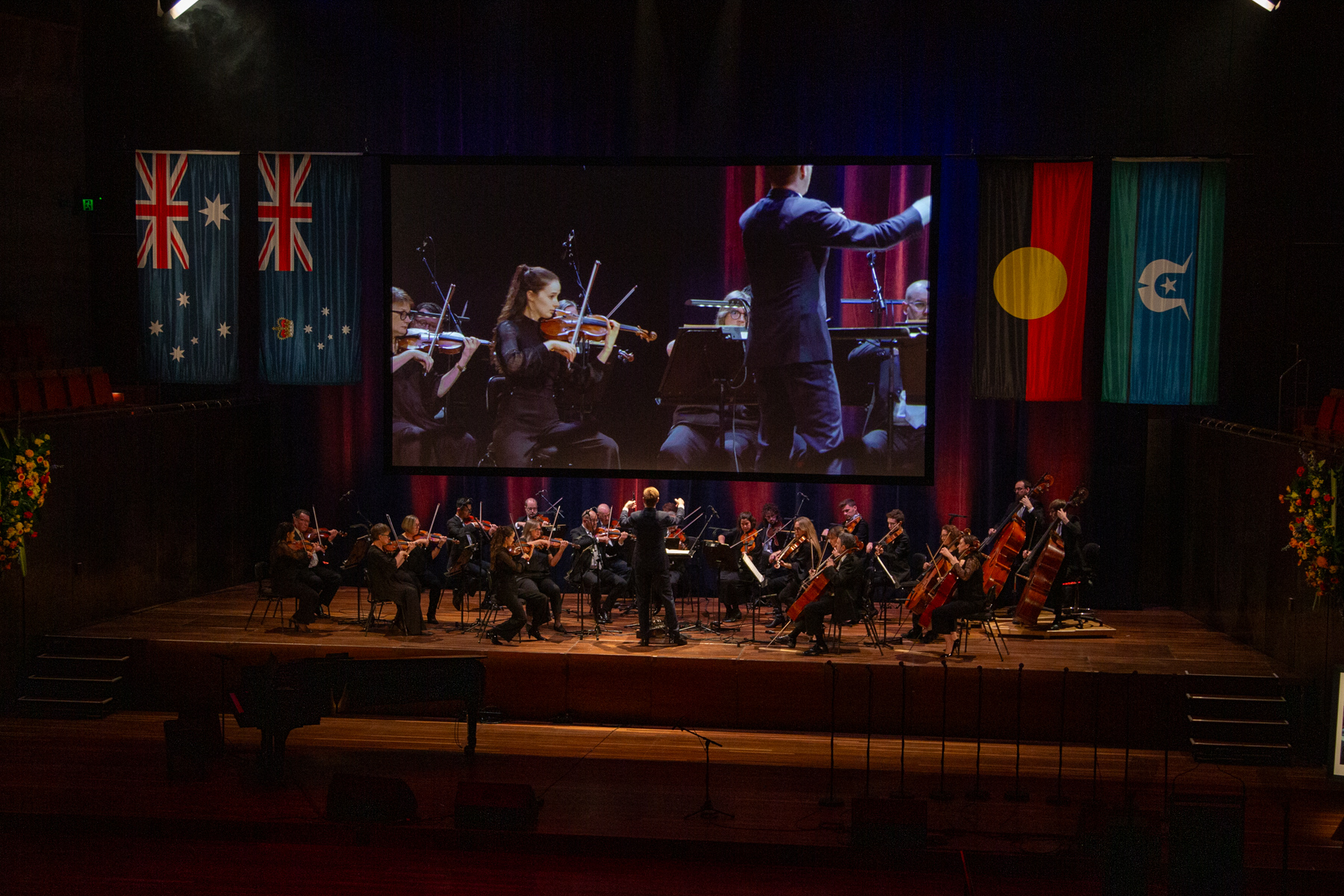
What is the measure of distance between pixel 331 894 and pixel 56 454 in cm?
651

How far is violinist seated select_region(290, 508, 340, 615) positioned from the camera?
1359 cm

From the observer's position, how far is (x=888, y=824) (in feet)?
29.6

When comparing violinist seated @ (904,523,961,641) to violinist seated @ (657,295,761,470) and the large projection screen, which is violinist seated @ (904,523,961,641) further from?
violinist seated @ (657,295,761,470)

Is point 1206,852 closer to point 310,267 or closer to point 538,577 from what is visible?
point 538,577

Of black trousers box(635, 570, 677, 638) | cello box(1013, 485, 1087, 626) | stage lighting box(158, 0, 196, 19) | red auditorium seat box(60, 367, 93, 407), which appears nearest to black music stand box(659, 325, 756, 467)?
black trousers box(635, 570, 677, 638)

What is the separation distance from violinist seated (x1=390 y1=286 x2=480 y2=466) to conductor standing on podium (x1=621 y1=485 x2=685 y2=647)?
11.1 ft

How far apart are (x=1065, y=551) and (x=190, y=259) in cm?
1073

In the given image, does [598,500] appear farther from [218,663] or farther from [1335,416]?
[1335,416]

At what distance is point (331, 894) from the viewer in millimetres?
8617

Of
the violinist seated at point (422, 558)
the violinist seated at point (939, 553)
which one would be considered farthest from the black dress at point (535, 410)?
the violinist seated at point (939, 553)

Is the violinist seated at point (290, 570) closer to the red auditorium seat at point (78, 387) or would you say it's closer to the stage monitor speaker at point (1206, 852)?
the red auditorium seat at point (78, 387)

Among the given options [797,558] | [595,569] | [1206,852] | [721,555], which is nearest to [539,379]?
[595,569]

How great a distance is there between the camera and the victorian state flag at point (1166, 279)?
48.3 ft

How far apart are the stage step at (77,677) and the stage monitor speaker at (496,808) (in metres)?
5.14
